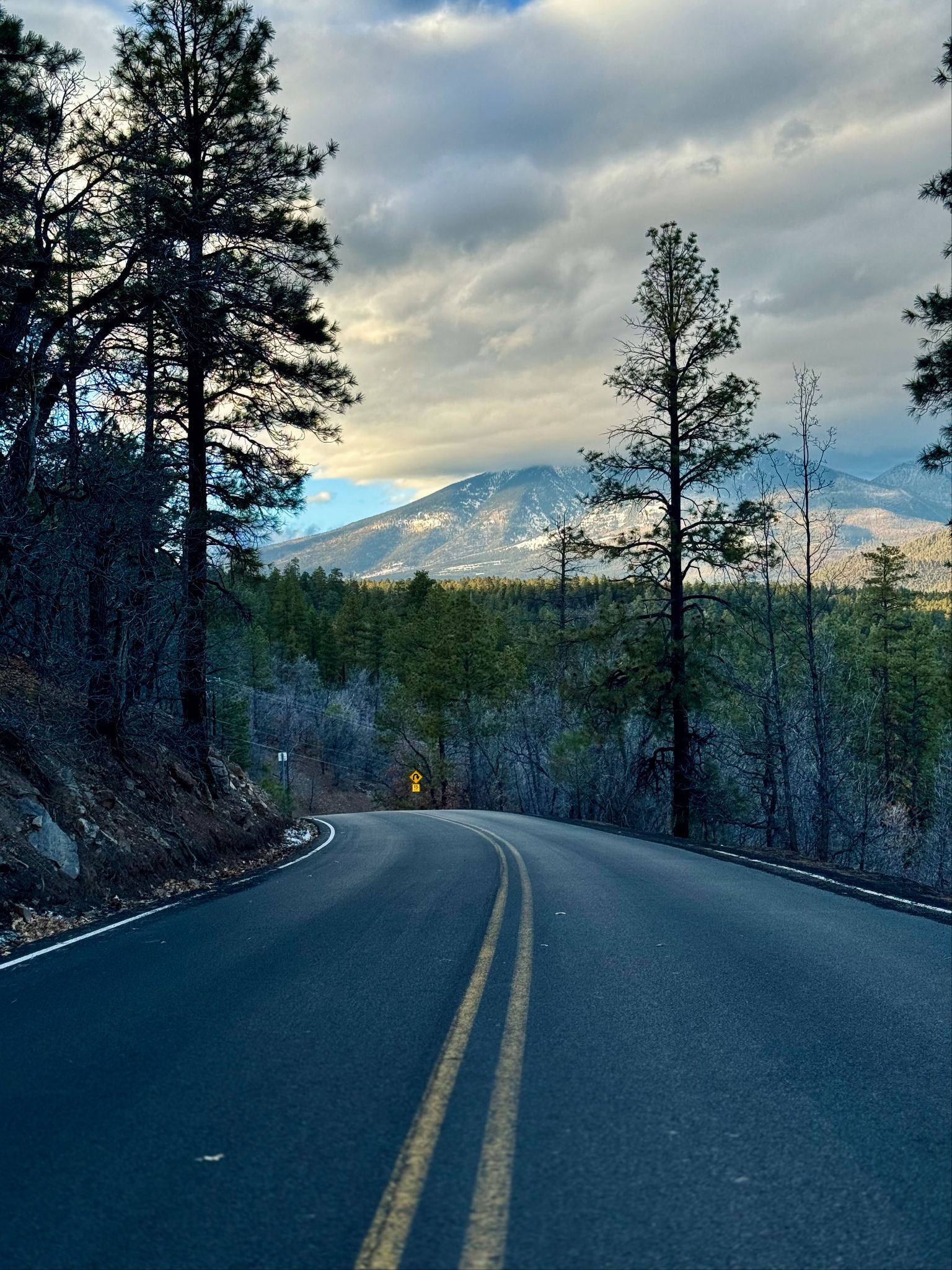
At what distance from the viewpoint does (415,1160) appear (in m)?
3.36

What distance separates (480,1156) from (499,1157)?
0.07 metres

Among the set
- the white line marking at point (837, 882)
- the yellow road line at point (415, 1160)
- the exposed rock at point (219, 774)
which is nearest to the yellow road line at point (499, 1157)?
the yellow road line at point (415, 1160)

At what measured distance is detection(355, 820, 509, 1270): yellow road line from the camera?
2771 mm

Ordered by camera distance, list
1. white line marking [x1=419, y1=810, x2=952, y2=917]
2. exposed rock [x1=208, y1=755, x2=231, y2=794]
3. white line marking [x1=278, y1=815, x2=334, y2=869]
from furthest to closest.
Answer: exposed rock [x1=208, y1=755, x2=231, y2=794], white line marking [x1=278, y1=815, x2=334, y2=869], white line marking [x1=419, y1=810, x2=952, y2=917]

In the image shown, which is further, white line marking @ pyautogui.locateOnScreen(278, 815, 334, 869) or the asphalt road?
white line marking @ pyautogui.locateOnScreen(278, 815, 334, 869)

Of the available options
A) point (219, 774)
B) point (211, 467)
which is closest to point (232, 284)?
point (211, 467)

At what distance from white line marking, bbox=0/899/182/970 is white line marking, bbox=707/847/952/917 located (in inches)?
326

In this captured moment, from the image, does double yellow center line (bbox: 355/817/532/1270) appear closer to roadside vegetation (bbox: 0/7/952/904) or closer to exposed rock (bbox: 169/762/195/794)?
roadside vegetation (bbox: 0/7/952/904)

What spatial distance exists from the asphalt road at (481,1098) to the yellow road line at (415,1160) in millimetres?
15

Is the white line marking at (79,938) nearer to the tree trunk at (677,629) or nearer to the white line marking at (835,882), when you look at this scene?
the white line marking at (835,882)

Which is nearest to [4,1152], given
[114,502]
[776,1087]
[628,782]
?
[776,1087]

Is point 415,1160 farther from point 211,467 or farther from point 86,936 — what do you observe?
point 211,467

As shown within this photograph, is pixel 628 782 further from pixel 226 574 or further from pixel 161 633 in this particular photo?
pixel 161 633

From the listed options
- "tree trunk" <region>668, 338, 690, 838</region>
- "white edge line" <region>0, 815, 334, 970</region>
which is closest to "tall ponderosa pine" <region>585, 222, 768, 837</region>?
"tree trunk" <region>668, 338, 690, 838</region>
